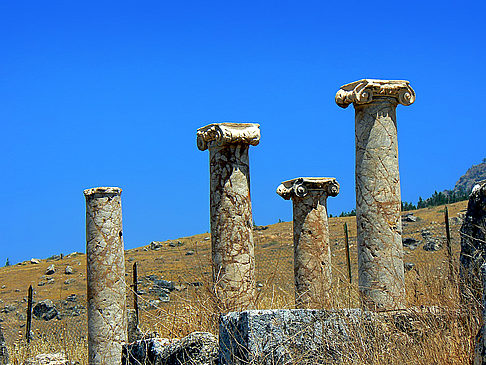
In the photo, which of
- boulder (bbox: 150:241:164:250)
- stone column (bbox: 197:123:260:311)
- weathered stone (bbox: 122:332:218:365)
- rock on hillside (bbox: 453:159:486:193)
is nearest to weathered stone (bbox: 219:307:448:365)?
weathered stone (bbox: 122:332:218:365)

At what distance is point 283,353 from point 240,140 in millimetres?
4752

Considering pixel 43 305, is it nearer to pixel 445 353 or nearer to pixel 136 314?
pixel 136 314

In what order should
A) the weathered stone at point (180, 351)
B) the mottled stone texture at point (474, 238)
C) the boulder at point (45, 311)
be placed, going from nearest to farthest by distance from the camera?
the weathered stone at point (180, 351) < the mottled stone texture at point (474, 238) < the boulder at point (45, 311)

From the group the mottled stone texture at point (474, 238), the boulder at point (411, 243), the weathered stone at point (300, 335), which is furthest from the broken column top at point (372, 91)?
the boulder at point (411, 243)

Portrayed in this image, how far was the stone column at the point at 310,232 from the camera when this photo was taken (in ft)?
Answer: 45.6

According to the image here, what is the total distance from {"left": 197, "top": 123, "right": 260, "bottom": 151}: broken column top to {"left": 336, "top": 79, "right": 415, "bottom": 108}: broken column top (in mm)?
1383

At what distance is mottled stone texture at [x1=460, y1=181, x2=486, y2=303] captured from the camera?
310 inches

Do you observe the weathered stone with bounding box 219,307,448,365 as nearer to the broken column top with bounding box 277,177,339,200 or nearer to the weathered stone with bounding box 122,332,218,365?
the weathered stone with bounding box 122,332,218,365

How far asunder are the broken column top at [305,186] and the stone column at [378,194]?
3.85 m

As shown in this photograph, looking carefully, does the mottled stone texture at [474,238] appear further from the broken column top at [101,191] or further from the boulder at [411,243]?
the boulder at [411,243]

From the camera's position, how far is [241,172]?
10695 millimetres

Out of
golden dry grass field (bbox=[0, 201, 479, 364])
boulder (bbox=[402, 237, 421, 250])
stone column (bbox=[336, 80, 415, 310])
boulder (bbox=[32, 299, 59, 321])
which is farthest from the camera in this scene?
boulder (bbox=[402, 237, 421, 250])

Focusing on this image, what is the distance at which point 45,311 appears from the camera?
26562 mm

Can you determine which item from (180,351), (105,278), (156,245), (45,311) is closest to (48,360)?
(105,278)
